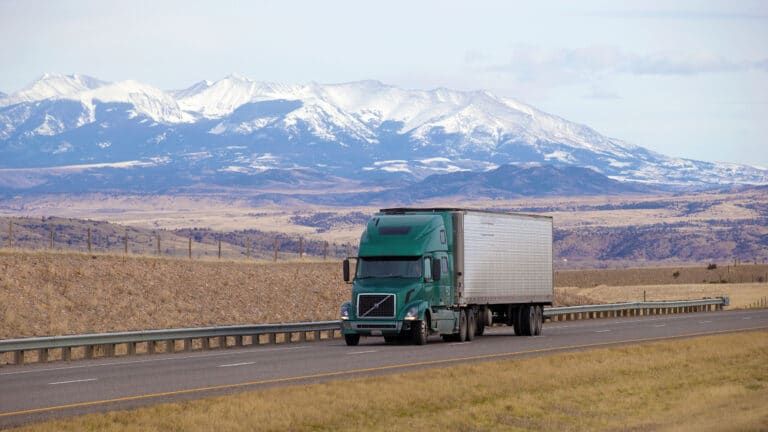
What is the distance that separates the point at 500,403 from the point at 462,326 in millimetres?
17754

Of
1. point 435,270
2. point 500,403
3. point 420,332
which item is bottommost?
point 500,403

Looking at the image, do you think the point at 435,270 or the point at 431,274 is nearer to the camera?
the point at 435,270

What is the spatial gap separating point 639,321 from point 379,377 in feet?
111

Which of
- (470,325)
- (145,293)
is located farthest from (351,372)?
(145,293)

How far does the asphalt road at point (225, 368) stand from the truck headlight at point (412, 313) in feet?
2.70

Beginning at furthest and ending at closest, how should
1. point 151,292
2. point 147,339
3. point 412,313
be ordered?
point 151,292, point 412,313, point 147,339

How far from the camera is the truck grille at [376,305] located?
38.8m

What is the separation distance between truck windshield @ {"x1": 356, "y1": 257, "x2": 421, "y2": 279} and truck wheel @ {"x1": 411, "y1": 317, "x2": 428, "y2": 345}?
1336mm

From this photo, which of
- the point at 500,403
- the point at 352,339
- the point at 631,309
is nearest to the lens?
the point at 500,403

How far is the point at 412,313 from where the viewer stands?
38875 mm

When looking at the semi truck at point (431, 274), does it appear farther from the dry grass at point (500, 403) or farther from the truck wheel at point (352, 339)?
the dry grass at point (500, 403)

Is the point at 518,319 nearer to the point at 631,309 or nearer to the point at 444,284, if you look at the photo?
the point at 444,284

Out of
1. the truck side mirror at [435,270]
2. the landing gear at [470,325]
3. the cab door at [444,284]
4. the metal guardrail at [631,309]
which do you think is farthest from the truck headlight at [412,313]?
the metal guardrail at [631,309]

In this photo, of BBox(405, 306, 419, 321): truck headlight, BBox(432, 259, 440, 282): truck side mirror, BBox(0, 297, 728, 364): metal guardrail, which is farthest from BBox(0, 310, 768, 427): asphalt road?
BBox(432, 259, 440, 282): truck side mirror
